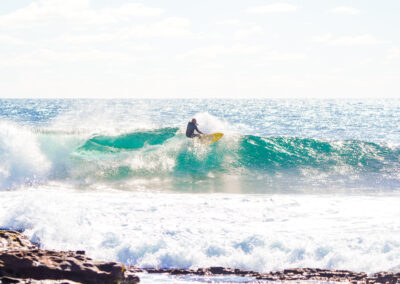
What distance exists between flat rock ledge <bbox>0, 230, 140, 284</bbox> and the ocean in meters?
1.60

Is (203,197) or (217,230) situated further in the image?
(203,197)

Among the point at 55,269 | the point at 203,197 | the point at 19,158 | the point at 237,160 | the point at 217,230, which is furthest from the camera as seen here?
the point at 237,160

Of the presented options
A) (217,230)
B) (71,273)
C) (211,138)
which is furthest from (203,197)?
(211,138)

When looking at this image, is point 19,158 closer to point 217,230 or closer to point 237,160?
point 237,160

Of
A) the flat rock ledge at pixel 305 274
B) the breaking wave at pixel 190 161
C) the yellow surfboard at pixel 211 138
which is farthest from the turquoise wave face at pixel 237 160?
the flat rock ledge at pixel 305 274

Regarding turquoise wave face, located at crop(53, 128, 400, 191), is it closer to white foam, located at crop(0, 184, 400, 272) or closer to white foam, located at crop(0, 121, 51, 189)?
white foam, located at crop(0, 121, 51, 189)

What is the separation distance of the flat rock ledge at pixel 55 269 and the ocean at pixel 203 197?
160 centimetres

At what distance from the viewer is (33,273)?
5004 mm

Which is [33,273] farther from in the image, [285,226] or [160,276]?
[285,226]

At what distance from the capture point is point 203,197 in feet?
37.6

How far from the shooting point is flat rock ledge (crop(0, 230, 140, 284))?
497 cm

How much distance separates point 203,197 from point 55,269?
6560 mm

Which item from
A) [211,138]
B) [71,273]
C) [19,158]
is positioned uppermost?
[211,138]

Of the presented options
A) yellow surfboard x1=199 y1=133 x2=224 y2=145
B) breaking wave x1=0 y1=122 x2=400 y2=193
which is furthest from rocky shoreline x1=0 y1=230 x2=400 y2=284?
yellow surfboard x1=199 y1=133 x2=224 y2=145
